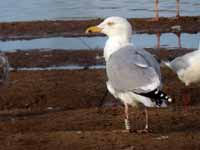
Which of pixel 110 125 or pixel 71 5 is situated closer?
pixel 110 125

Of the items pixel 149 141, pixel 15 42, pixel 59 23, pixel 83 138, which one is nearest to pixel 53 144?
pixel 83 138

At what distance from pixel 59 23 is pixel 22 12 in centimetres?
483

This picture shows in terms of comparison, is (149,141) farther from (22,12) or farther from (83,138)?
(22,12)

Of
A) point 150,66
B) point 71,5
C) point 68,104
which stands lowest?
point 71,5

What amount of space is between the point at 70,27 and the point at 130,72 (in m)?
20.4

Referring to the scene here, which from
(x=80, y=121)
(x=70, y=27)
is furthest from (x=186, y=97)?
(x=70, y=27)

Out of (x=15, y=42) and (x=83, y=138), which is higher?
(x=83, y=138)

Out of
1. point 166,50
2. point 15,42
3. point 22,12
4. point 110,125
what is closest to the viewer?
point 110,125

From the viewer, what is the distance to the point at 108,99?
15.0 m

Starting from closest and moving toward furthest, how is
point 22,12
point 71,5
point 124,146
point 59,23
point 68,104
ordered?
1. point 124,146
2. point 68,104
3. point 59,23
4. point 22,12
5. point 71,5

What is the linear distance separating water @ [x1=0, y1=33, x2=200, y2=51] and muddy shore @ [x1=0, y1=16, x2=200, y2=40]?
3.90ft

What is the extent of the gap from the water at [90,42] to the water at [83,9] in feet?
17.2

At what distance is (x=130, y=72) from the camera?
31.0 ft

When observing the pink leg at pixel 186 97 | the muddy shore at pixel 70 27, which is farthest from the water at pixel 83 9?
the pink leg at pixel 186 97
